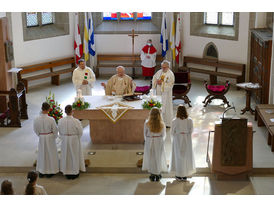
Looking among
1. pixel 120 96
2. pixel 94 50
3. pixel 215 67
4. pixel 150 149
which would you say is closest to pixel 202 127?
pixel 120 96

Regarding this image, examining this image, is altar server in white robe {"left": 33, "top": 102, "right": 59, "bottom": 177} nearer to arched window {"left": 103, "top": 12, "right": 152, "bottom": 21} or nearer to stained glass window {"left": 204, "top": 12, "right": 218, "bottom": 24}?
stained glass window {"left": 204, "top": 12, "right": 218, "bottom": 24}

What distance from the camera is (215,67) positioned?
17.4 meters

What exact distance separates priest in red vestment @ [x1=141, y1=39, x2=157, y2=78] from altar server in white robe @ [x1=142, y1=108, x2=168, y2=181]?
816 cm

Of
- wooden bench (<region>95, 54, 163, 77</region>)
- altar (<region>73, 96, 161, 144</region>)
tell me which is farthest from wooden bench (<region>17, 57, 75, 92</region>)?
altar (<region>73, 96, 161, 144</region>)

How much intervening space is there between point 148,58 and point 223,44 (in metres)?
2.69

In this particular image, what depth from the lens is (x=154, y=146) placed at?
9625 millimetres

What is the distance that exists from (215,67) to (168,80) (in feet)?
17.9

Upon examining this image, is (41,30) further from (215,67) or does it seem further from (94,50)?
(215,67)

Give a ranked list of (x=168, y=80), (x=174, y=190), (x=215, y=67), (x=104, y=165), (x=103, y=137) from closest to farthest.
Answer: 1. (x=174, y=190)
2. (x=104, y=165)
3. (x=103, y=137)
4. (x=168, y=80)
5. (x=215, y=67)

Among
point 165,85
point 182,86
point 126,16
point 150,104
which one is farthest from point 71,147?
point 126,16

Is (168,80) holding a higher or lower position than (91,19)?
lower

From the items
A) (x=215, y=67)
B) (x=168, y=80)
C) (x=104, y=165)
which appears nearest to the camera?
(x=104, y=165)

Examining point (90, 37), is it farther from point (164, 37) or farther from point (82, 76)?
point (82, 76)

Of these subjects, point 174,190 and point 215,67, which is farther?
point 215,67
